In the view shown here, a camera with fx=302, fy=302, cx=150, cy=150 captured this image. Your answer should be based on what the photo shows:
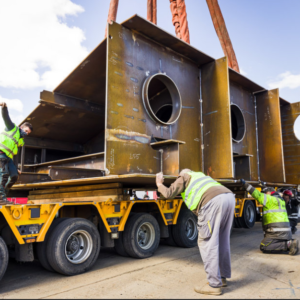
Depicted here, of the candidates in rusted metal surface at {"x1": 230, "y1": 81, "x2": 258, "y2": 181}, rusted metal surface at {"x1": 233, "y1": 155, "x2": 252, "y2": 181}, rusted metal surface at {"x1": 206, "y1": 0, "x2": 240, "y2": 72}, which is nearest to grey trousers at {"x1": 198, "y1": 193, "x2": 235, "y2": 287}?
rusted metal surface at {"x1": 233, "y1": 155, "x2": 252, "y2": 181}

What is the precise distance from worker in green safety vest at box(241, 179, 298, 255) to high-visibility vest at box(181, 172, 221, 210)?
2.46 meters

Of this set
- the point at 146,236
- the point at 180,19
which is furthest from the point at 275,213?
the point at 180,19

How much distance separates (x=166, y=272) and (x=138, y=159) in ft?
6.81

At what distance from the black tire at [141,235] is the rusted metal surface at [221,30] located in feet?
29.4

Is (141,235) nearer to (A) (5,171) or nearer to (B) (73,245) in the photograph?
(B) (73,245)

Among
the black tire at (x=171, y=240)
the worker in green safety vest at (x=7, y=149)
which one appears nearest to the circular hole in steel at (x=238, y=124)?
the black tire at (x=171, y=240)

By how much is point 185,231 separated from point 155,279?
2952mm

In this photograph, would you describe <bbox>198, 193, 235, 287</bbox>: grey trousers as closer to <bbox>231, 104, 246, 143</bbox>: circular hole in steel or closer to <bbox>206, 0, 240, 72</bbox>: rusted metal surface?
<bbox>231, 104, 246, 143</bbox>: circular hole in steel

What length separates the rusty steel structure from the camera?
5656 millimetres

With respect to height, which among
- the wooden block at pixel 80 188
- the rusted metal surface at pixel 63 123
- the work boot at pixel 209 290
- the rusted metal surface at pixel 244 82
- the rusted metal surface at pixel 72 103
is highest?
the rusted metal surface at pixel 244 82

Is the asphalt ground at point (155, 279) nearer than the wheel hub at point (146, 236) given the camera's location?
Yes

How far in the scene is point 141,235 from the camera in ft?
21.1

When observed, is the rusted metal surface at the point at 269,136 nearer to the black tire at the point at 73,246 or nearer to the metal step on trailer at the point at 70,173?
the metal step on trailer at the point at 70,173

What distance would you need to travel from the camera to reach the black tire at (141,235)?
605 cm
